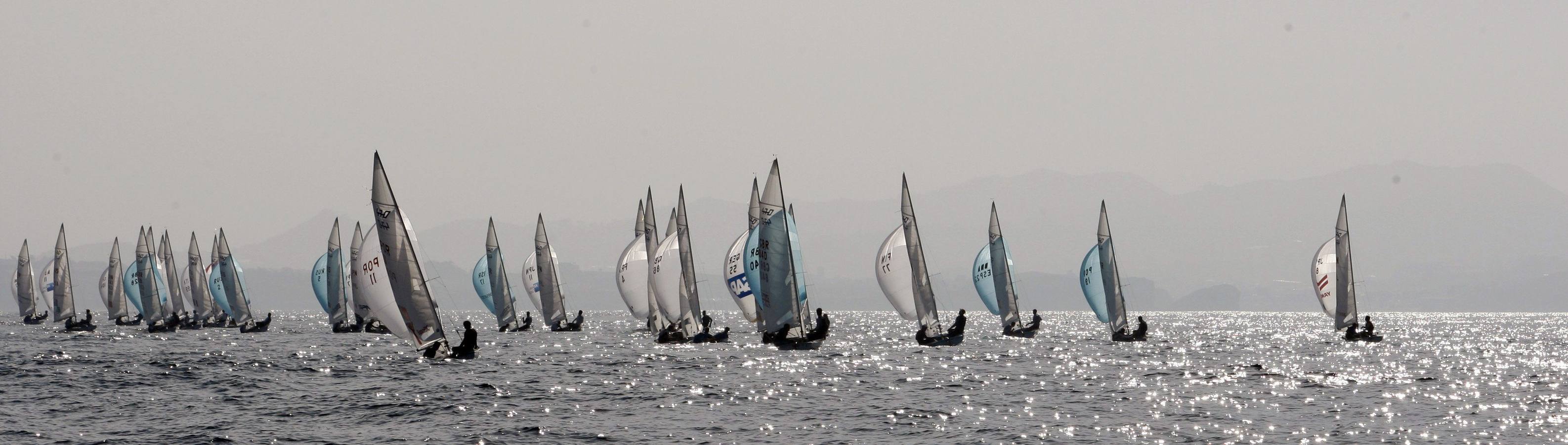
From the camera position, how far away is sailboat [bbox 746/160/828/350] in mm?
47281

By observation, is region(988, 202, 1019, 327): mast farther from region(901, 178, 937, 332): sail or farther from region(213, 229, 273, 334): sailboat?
region(213, 229, 273, 334): sailboat

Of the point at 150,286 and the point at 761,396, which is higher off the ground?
the point at 150,286

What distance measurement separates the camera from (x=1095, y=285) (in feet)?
217

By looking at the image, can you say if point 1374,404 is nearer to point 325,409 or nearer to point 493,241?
point 325,409

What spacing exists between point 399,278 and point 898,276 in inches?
946

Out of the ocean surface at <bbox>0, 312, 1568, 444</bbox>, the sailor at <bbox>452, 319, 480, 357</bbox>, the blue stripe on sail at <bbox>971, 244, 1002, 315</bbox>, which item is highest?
the blue stripe on sail at <bbox>971, 244, 1002, 315</bbox>

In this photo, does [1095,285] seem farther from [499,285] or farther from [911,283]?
[499,285]

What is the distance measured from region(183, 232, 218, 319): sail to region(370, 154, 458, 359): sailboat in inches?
2212

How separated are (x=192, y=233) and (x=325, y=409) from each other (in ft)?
226

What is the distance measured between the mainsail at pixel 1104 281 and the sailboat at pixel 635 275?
2224 cm

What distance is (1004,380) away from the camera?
1506 inches

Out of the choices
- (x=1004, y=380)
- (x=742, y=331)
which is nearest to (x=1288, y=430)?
(x=1004, y=380)

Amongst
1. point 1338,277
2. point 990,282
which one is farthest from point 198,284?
point 1338,277

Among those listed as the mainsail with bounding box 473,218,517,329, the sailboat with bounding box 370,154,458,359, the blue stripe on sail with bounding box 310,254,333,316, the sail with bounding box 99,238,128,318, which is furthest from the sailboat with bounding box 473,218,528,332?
the sailboat with bounding box 370,154,458,359
